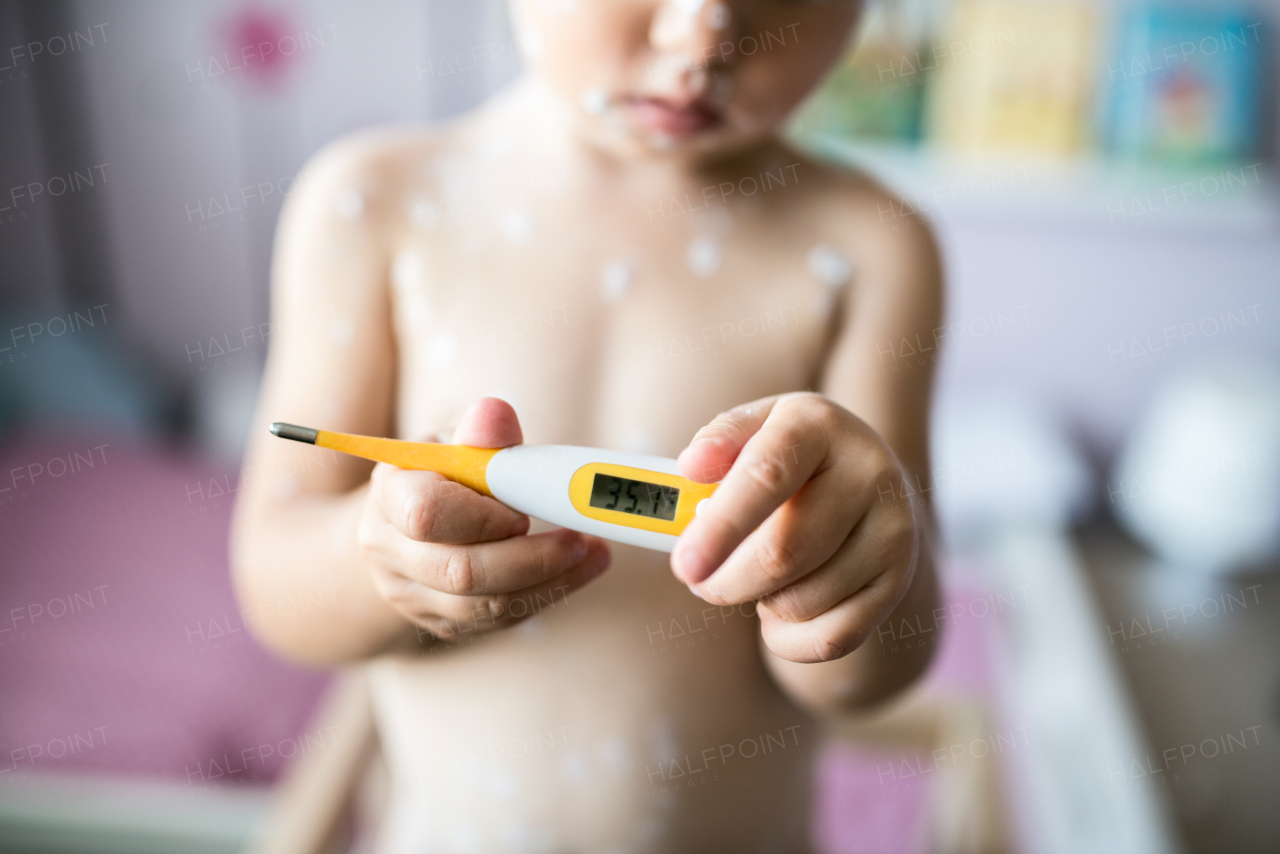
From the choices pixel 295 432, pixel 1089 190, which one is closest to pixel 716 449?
pixel 295 432

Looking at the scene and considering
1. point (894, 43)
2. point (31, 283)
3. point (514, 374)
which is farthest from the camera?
point (31, 283)

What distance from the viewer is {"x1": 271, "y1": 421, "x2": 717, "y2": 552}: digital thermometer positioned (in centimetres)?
29

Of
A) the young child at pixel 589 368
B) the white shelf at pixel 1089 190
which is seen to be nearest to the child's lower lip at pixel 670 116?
the young child at pixel 589 368

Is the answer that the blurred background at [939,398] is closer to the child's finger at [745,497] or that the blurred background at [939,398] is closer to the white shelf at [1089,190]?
the white shelf at [1089,190]

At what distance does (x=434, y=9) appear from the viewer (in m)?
1.43

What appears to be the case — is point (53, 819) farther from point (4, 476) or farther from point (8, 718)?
point (4, 476)

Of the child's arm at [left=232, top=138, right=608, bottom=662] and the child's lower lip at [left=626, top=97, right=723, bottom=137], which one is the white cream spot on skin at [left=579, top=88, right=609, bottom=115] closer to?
the child's lower lip at [left=626, top=97, right=723, bottom=137]

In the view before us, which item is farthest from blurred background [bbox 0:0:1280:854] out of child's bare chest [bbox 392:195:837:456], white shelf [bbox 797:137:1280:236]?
child's bare chest [bbox 392:195:837:456]

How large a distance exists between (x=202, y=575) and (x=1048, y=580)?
3.50 feet

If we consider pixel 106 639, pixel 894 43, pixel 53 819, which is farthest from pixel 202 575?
pixel 894 43

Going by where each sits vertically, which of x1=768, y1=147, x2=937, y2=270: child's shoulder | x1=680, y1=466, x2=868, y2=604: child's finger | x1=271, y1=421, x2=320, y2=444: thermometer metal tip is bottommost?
x1=680, y1=466, x2=868, y2=604: child's finger

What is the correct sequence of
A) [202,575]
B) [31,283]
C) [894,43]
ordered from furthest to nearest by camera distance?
1. [31,283]
2. [894,43]
3. [202,575]

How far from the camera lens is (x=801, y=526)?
0.93 feet

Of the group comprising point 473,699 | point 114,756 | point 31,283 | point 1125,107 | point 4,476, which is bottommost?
point 114,756
